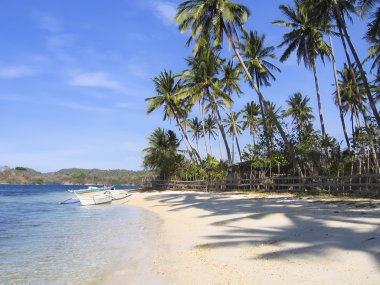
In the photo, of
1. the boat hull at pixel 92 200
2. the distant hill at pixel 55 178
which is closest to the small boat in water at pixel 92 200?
the boat hull at pixel 92 200

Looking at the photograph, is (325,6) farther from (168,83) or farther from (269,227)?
(168,83)

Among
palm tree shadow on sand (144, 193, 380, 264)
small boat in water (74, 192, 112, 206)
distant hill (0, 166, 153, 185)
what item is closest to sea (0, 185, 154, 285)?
palm tree shadow on sand (144, 193, 380, 264)

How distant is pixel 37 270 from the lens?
721 centimetres

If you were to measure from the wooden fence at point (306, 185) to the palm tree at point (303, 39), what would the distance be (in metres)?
6.35

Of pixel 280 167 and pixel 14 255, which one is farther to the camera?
pixel 280 167

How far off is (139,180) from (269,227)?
42.4 metres

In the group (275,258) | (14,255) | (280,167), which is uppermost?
(280,167)

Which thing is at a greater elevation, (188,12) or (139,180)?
(188,12)

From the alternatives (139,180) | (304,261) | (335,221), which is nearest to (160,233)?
(335,221)

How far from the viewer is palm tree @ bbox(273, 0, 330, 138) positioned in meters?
24.8

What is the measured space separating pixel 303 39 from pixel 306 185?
39.8 feet

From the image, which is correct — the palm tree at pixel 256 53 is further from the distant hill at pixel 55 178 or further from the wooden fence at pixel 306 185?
the distant hill at pixel 55 178

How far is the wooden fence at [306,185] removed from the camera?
14930mm

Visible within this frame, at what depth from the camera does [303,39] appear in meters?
25.2
